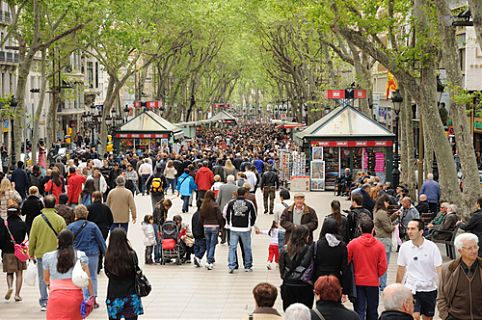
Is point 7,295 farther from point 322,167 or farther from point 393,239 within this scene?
point 322,167

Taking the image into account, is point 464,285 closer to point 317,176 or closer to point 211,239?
point 211,239

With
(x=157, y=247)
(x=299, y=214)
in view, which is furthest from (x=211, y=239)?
(x=299, y=214)

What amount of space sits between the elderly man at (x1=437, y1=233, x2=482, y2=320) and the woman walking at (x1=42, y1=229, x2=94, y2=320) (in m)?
3.41

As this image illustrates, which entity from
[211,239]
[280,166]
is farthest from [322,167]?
[211,239]

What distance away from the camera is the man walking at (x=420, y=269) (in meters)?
10.9

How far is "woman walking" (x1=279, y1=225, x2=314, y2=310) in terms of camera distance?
35.8ft

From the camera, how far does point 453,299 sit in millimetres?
9367

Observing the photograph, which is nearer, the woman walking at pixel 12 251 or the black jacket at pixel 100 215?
the woman walking at pixel 12 251

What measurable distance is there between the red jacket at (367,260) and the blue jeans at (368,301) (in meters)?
0.07

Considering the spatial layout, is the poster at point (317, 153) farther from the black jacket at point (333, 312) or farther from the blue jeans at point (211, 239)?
the black jacket at point (333, 312)

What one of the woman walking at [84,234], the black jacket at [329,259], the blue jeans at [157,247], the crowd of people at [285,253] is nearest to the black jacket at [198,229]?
the crowd of people at [285,253]

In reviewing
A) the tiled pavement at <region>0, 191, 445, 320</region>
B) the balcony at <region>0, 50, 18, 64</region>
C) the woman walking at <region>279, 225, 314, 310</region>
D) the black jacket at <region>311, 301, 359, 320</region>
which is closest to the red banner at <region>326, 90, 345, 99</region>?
A: the tiled pavement at <region>0, 191, 445, 320</region>

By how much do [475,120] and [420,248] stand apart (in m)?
39.8

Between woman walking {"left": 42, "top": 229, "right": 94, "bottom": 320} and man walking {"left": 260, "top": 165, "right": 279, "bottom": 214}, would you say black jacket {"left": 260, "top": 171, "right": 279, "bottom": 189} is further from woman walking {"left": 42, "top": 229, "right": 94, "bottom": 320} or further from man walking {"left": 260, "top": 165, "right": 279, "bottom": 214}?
woman walking {"left": 42, "top": 229, "right": 94, "bottom": 320}
